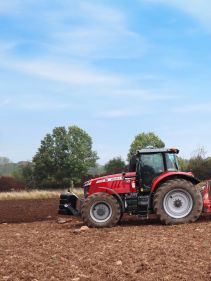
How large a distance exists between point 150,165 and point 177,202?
1.32m

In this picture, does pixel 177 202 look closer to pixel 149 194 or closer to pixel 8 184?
pixel 149 194

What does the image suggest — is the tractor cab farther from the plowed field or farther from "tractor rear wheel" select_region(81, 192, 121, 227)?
the plowed field

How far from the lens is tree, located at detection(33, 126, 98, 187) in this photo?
64.4 m

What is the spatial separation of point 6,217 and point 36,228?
195 inches

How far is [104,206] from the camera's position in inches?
508

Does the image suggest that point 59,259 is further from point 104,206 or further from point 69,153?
point 69,153

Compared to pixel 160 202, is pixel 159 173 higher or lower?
higher

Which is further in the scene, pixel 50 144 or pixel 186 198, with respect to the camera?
pixel 50 144

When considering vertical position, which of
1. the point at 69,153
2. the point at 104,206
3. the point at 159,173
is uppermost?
the point at 69,153

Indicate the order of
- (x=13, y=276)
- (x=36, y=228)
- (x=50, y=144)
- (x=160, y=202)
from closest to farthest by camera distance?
1. (x=13, y=276)
2. (x=160, y=202)
3. (x=36, y=228)
4. (x=50, y=144)

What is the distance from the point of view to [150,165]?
1324 cm

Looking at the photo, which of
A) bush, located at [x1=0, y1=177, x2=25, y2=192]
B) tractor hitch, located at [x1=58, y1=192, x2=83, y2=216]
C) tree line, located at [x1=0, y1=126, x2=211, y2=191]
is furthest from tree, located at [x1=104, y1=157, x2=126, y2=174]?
tractor hitch, located at [x1=58, y1=192, x2=83, y2=216]

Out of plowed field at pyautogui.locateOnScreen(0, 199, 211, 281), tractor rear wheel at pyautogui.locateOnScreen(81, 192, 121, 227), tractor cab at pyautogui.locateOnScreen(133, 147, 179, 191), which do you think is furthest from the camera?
tractor cab at pyautogui.locateOnScreen(133, 147, 179, 191)

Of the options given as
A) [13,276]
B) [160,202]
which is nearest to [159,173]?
[160,202]
